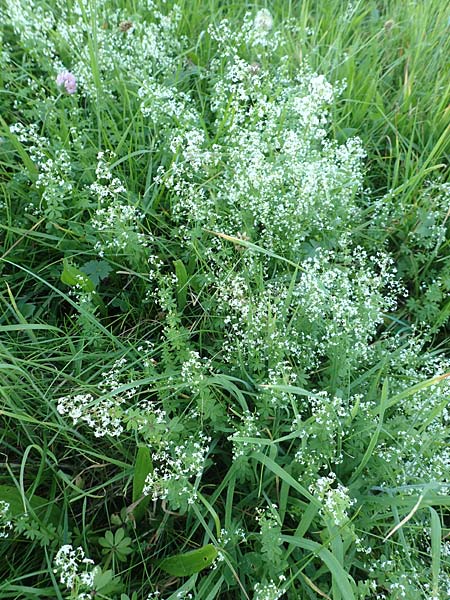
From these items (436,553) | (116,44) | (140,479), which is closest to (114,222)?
(140,479)

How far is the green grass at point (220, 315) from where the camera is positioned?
1958 mm

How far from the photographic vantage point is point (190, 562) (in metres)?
1.87

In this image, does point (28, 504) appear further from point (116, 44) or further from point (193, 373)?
point (116, 44)

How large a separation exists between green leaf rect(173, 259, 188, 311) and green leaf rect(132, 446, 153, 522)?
0.82 metres

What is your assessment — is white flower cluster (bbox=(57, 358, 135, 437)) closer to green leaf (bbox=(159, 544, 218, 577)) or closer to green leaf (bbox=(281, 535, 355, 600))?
green leaf (bbox=(159, 544, 218, 577))

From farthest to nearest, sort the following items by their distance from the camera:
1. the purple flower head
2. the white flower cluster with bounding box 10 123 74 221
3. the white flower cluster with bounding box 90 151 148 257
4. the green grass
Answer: the purple flower head, the white flower cluster with bounding box 10 123 74 221, the white flower cluster with bounding box 90 151 148 257, the green grass

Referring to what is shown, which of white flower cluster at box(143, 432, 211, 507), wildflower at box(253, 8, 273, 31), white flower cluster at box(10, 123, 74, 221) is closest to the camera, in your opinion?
white flower cluster at box(143, 432, 211, 507)

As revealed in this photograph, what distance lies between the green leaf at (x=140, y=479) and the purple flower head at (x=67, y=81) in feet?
7.28

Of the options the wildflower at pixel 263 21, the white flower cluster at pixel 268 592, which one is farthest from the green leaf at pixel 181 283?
the wildflower at pixel 263 21

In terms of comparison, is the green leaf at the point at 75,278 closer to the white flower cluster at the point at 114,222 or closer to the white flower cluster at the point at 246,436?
the white flower cluster at the point at 114,222

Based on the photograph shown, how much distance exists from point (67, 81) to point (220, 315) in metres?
1.74

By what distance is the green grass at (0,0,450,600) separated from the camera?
6.42 feet

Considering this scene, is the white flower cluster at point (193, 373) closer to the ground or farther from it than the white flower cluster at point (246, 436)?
farther from it

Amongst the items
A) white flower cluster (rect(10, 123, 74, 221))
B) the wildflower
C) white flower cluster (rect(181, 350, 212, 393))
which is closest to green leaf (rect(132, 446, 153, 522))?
white flower cluster (rect(181, 350, 212, 393))
